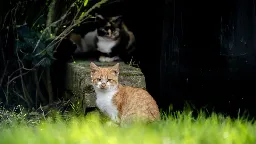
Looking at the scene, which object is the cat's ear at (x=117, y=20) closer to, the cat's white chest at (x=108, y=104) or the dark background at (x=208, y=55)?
the dark background at (x=208, y=55)

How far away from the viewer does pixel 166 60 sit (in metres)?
7.26

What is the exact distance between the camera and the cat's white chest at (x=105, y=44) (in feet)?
25.3

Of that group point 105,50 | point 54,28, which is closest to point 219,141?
point 105,50

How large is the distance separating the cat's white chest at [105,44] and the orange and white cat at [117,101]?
4.67 ft

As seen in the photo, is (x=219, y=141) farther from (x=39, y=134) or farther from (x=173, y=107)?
(x=173, y=107)

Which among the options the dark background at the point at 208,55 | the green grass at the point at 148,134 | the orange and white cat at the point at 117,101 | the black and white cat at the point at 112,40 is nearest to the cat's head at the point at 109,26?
the black and white cat at the point at 112,40

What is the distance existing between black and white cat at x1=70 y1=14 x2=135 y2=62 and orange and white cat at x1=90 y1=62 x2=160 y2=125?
4.62 ft

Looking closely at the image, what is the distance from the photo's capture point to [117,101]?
6219mm

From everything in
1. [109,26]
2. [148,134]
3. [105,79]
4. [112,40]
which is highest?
[109,26]

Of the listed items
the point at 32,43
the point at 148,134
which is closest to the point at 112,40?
the point at 32,43

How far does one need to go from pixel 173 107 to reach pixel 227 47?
2.99 ft

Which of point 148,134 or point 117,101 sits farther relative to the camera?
point 117,101

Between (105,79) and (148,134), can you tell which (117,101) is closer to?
(105,79)

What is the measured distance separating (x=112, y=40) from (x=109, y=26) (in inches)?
7.7
